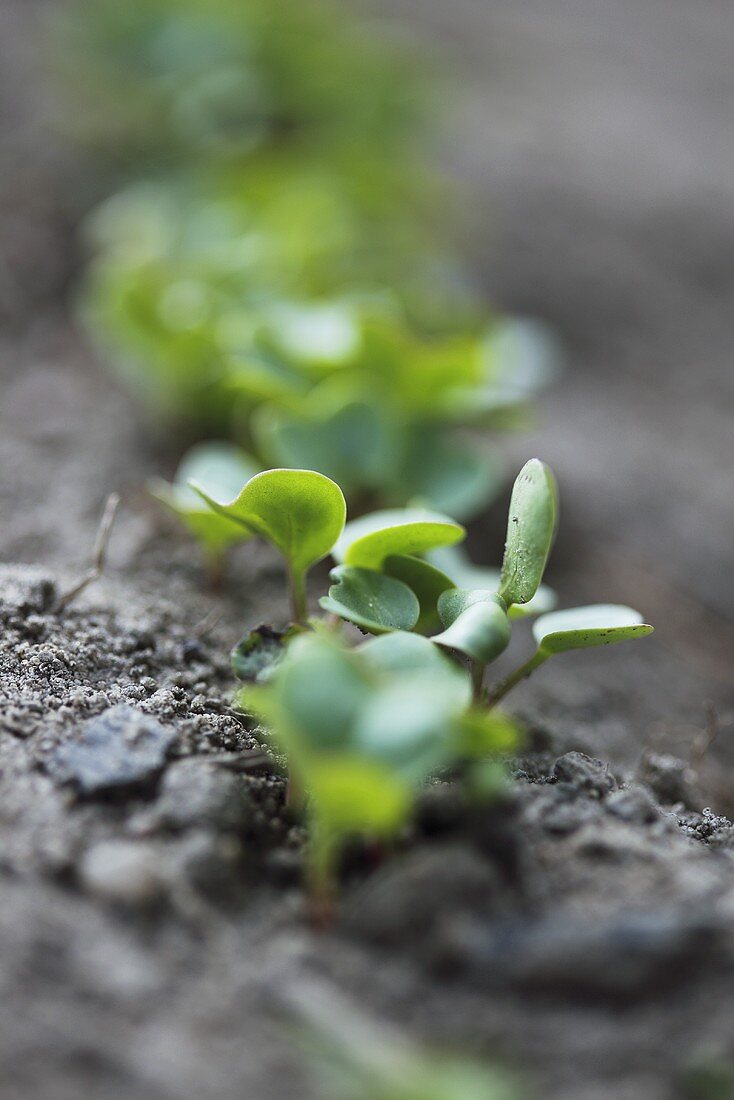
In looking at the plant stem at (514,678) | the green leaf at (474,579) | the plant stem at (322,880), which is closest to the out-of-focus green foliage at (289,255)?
the green leaf at (474,579)

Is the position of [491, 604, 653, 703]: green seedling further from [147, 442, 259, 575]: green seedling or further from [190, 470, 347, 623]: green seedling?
[147, 442, 259, 575]: green seedling

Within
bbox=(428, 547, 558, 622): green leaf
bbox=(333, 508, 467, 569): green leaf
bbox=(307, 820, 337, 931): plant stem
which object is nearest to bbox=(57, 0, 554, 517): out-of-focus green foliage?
bbox=(428, 547, 558, 622): green leaf

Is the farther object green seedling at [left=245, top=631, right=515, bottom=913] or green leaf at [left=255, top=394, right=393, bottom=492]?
green leaf at [left=255, top=394, right=393, bottom=492]

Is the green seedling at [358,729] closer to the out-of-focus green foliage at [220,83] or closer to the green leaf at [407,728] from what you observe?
the green leaf at [407,728]

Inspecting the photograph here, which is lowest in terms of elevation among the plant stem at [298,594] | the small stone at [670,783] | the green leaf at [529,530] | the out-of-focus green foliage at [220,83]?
the small stone at [670,783]

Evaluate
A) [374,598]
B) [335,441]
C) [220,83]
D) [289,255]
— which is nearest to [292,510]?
[374,598]

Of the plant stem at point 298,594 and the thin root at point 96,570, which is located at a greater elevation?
the plant stem at point 298,594
